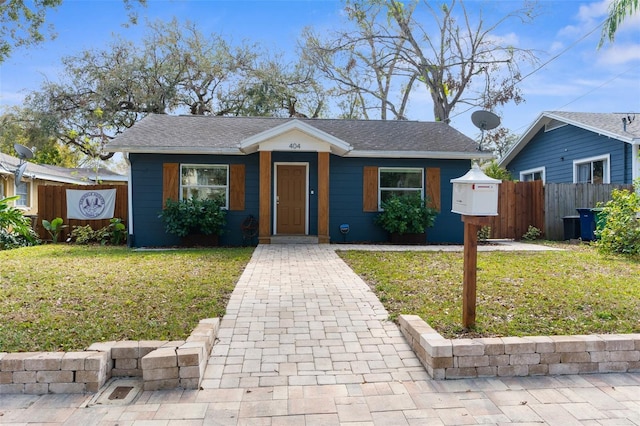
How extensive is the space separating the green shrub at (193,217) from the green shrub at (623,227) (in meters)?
8.52

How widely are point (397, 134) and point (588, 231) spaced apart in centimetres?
580

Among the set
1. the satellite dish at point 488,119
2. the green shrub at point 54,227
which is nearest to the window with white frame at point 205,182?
the green shrub at point 54,227

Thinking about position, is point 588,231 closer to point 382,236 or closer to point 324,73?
point 382,236

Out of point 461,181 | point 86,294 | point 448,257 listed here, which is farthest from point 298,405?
point 448,257

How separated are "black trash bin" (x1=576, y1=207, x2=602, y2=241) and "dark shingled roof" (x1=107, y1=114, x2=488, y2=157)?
332 cm

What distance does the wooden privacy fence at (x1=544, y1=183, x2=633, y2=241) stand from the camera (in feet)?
38.5

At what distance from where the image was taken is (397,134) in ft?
38.3

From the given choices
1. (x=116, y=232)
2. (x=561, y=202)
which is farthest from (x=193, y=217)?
(x=561, y=202)

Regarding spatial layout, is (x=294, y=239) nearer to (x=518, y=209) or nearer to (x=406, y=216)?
(x=406, y=216)

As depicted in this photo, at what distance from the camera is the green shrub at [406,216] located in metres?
9.98

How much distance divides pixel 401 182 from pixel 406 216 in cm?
122

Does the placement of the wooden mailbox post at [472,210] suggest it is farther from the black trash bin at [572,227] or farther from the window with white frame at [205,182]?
the black trash bin at [572,227]

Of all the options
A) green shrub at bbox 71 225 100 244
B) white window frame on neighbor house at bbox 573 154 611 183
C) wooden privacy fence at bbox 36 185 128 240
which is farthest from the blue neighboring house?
green shrub at bbox 71 225 100 244

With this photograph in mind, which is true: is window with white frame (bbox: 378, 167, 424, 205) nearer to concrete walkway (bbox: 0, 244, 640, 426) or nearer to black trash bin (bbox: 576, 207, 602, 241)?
black trash bin (bbox: 576, 207, 602, 241)
